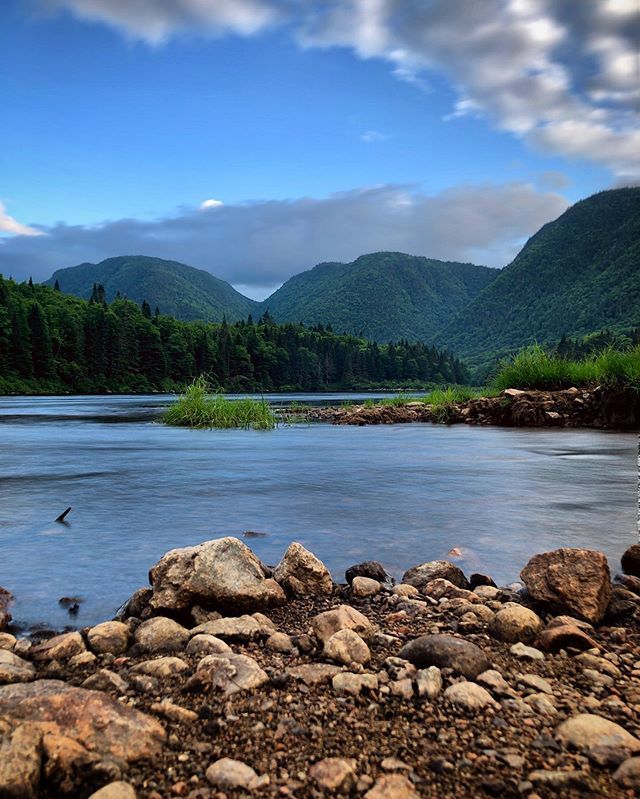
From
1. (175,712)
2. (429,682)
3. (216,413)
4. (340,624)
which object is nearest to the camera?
(175,712)

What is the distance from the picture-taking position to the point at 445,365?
192m

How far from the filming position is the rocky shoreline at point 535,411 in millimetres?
25906

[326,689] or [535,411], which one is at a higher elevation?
[535,411]

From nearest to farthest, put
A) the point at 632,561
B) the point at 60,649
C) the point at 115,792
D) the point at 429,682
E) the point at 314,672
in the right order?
1. the point at 115,792
2. the point at 429,682
3. the point at 314,672
4. the point at 60,649
5. the point at 632,561

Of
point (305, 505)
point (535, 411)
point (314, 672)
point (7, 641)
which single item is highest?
point (535, 411)

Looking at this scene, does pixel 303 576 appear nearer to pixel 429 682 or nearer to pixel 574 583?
pixel 429 682

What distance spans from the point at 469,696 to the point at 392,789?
39.6 inches

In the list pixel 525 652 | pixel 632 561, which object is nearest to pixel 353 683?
pixel 525 652

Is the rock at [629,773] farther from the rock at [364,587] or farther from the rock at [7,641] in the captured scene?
the rock at [7,641]

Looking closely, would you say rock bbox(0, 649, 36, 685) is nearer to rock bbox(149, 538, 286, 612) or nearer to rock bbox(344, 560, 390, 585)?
rock bbox(149, 538, 286, 612)

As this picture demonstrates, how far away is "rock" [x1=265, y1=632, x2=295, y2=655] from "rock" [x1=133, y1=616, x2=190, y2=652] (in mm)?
664

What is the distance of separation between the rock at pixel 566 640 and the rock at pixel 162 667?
104 inches

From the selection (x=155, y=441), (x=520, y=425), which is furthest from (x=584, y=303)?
(x=155, y=441)

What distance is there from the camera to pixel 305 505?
11.0 metres
